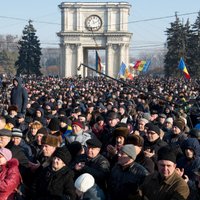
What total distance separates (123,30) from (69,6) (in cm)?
808

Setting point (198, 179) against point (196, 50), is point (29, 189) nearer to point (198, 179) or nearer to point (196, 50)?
point (198, 179)

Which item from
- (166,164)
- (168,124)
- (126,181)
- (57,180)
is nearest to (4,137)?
(57,180)

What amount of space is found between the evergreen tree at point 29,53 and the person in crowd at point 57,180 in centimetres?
6708

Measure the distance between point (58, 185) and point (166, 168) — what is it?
1458 mm

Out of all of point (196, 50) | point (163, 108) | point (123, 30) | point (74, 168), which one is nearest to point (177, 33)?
point (196, 50)

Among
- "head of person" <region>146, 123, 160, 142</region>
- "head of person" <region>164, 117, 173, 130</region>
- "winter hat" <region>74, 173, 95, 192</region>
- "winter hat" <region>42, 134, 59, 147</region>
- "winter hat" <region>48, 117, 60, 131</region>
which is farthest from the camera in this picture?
"head of person" <region>164, 117, 173, 130</region>

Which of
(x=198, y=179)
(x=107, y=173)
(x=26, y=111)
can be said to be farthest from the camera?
(x=26, y=111)

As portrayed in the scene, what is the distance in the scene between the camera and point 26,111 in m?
15.5

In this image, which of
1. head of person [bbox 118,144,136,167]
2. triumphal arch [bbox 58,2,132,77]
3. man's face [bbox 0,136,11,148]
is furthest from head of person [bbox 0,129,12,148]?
triumphal arch [bbox 58,2,132,77]

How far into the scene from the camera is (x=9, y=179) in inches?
271

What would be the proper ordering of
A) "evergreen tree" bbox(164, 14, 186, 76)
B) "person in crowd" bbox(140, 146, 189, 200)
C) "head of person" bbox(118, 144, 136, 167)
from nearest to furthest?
1. "person in crowd" bbox(140, 146, 189, 200)
2. "head of person" bbox(118, 144, 136, 167)
3. "evergreen tree" bbox(164, 14, 186, 76)

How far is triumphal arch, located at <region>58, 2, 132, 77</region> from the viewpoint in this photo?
75062mm

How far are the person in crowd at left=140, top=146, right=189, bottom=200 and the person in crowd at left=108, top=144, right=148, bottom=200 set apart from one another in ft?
1.26

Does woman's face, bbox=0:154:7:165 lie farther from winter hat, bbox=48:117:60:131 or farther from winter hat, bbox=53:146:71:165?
winter hat, bbox=48:117:60:131
